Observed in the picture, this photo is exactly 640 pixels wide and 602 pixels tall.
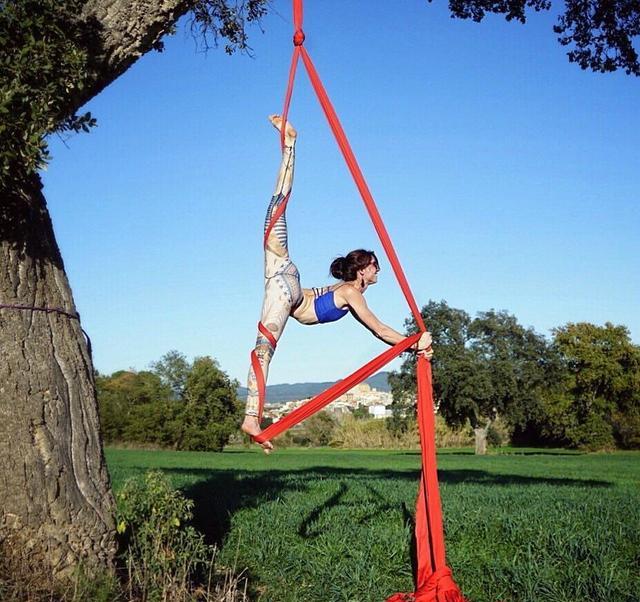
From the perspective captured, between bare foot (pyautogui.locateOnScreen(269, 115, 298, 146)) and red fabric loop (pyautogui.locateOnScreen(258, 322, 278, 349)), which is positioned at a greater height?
bare foot (pyautogui.locateOnScreen(269, 115, 298, 146))

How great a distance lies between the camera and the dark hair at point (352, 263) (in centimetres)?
628

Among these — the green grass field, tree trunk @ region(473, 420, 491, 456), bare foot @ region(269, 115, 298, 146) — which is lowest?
the green grass field

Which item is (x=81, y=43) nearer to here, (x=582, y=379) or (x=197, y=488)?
(x=197, y=488)

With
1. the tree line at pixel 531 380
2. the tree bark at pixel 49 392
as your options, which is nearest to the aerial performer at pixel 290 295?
the tree bark at pixel 49 392

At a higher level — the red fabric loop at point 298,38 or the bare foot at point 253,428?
the red fabric loop at point 298,38

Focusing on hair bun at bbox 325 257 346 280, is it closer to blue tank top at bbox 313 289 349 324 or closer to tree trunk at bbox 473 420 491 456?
blue tank top at bbox 313 289 349 324

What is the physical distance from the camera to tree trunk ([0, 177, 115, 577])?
5.20 m

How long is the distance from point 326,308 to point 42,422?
2309mm

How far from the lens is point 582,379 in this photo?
169 ft

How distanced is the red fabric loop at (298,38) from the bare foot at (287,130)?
0.60 metres

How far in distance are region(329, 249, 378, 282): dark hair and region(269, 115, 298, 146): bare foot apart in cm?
105

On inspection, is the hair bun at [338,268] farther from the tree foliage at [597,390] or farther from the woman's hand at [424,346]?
the tree foliage at [597,390]

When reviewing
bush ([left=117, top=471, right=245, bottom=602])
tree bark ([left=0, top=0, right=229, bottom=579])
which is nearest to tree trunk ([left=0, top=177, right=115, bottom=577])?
tree bark ([left=0, top=0, right=229, bottom=579])

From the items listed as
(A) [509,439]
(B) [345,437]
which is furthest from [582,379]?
(B) [345,437]
